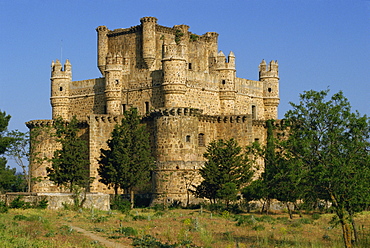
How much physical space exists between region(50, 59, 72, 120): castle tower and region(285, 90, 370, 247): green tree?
34541 mm

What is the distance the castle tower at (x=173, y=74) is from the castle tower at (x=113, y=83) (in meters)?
5.03

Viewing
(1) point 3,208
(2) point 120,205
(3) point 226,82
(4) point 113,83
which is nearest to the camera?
(1) point 3,208

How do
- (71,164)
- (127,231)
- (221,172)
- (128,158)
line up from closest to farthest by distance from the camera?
(127,231) → (221,172) → (128,158) → (71,164)

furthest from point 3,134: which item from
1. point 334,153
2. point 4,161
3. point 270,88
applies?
point 334,153

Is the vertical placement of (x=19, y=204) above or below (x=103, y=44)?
below

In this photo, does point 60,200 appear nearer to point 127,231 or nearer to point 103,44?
point 127,231

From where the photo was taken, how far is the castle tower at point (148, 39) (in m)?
59.2

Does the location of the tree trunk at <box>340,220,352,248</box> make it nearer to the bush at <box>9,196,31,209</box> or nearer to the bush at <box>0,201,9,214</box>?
the bush at <box>0,201,9,214</box>

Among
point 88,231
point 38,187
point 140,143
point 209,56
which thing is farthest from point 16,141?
Answer: point 88,231

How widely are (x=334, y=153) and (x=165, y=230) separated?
10.1m

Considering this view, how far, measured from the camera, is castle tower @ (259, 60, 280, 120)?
6397cm

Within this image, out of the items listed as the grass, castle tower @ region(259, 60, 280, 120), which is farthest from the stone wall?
castle tower @ region(259, 60, 280, 120)

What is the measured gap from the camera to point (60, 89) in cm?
6159

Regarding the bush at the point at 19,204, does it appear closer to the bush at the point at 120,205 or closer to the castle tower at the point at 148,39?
the bush at the point at 120,205
